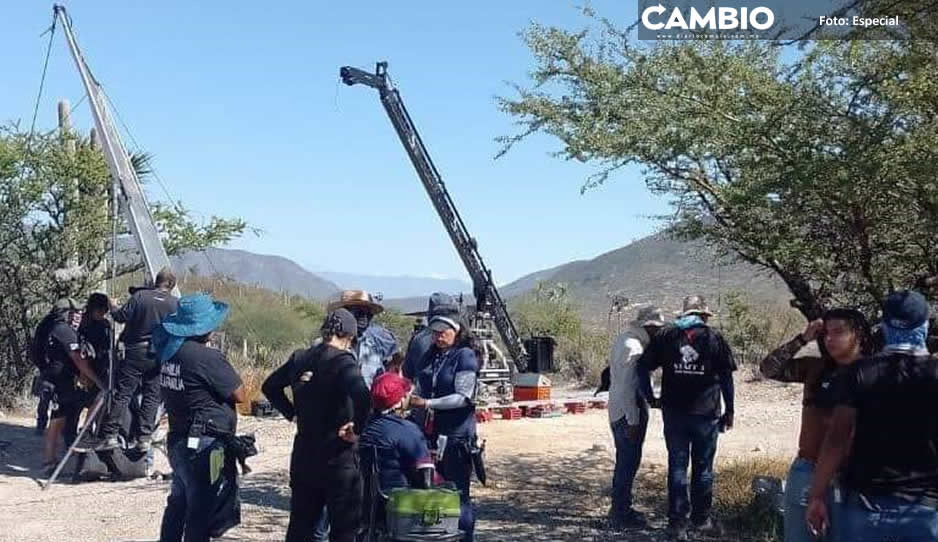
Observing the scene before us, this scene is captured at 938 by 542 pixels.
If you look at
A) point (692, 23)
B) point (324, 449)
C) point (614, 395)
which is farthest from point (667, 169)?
point (324, 449)

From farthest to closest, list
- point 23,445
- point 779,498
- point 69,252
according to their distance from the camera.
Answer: point 69,252
point 23,445
point 779,498

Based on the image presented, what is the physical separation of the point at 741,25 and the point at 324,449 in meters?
4.40

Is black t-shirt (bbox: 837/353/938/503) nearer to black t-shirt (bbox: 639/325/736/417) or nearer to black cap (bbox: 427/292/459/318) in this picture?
black cap (bbox: 427/292/459/318)

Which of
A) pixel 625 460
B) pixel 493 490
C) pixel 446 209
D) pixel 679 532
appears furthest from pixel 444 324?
pixel 446 209

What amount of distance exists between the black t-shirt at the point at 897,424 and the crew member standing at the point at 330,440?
2.40 m

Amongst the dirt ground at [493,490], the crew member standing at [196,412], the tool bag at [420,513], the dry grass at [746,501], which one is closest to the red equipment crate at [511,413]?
the dirt ground at [493,490]

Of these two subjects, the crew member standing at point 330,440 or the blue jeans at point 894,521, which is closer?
the blue jeans at point 894,521

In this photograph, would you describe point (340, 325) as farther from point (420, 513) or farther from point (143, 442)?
point (143, 442)

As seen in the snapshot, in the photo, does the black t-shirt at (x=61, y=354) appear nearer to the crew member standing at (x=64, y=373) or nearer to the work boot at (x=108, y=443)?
the crew member standing at (x=64, y=373)

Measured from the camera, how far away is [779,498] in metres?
6.83

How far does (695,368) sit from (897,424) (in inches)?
124

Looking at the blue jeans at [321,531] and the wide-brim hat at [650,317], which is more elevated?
the wide-brim hat at [650,317]

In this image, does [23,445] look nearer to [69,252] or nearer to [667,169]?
[69,252]

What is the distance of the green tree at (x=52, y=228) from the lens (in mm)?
13484
